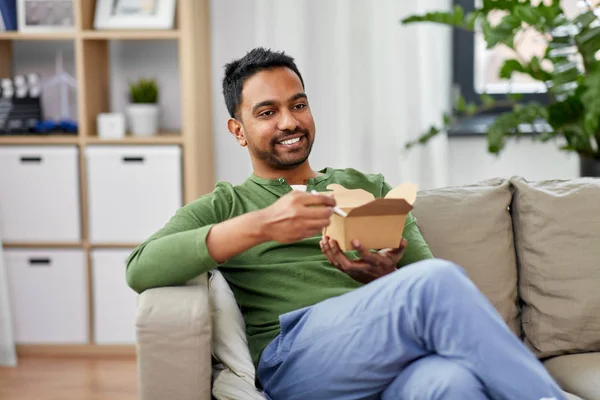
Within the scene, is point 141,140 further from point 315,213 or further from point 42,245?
point 315,213

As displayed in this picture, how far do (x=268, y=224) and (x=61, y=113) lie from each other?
240 centimetres

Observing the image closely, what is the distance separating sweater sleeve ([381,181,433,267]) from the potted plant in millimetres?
1750

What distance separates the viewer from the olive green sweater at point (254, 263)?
1.73 meters

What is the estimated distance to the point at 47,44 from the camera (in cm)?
377

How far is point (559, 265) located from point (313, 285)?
667mm

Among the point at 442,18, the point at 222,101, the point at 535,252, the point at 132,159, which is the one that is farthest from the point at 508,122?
the point at 132,159

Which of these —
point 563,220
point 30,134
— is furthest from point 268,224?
point 30,134

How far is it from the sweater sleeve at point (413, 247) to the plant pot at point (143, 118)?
1.75m

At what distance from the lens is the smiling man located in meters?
1.45

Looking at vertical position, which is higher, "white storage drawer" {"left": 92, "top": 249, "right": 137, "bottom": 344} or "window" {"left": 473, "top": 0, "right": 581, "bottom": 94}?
"window" {"left": 473, "top": 0, "right": 581, "bottom": 94}

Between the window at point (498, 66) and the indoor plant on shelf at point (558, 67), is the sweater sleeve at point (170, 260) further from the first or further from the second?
the window at point (498, 66)

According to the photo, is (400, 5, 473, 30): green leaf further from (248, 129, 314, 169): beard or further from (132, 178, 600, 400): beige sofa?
(248, 129, 314, 169): beard

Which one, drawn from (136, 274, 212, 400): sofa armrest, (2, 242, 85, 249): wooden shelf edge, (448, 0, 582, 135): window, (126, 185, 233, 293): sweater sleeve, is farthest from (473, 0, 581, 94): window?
(136, 274, 212, 400): sofa armrest

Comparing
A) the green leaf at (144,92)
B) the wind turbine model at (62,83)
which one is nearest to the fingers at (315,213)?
the green leaf at (144,92)
